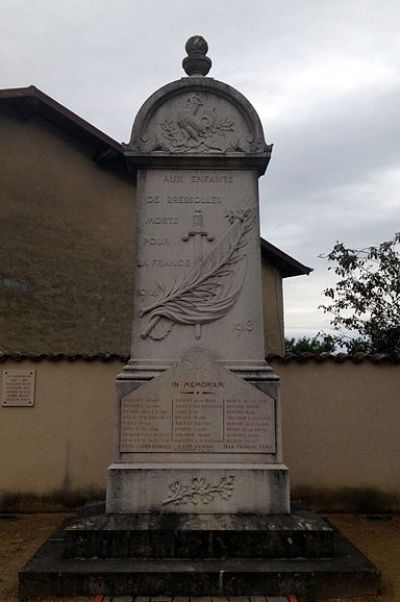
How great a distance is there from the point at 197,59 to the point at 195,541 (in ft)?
15.1

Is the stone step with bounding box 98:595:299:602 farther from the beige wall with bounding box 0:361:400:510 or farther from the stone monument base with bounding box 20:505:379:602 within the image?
the beige wall with bounding box 0:361:400:510

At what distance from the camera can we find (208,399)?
4809 mm

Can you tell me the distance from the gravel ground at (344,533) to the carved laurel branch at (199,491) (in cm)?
110

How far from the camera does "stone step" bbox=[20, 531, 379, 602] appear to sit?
12.5 ft

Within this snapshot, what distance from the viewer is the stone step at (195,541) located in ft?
13.6

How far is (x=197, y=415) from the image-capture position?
479cm

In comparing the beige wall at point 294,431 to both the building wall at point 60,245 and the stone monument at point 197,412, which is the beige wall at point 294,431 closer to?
the stone monument at point 197,412

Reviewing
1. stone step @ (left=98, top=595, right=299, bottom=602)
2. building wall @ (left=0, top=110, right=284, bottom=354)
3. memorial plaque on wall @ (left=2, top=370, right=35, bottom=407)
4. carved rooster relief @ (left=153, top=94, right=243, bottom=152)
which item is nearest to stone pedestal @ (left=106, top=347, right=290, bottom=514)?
stone step @ (left=98, top=595, right=299, bottom=602)

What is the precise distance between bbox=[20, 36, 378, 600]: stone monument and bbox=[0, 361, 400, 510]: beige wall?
2.37m

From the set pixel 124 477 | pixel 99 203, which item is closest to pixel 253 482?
pixel 124 477

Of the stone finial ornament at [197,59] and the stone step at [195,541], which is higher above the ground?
the stone finial ornament at [197,59]

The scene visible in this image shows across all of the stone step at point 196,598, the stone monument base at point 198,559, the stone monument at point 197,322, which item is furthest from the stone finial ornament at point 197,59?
the stone step at point 196,598

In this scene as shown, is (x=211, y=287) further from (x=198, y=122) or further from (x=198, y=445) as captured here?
(x=198, y=122)

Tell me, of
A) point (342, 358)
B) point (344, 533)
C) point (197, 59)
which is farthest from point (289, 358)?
point (197, 59)
